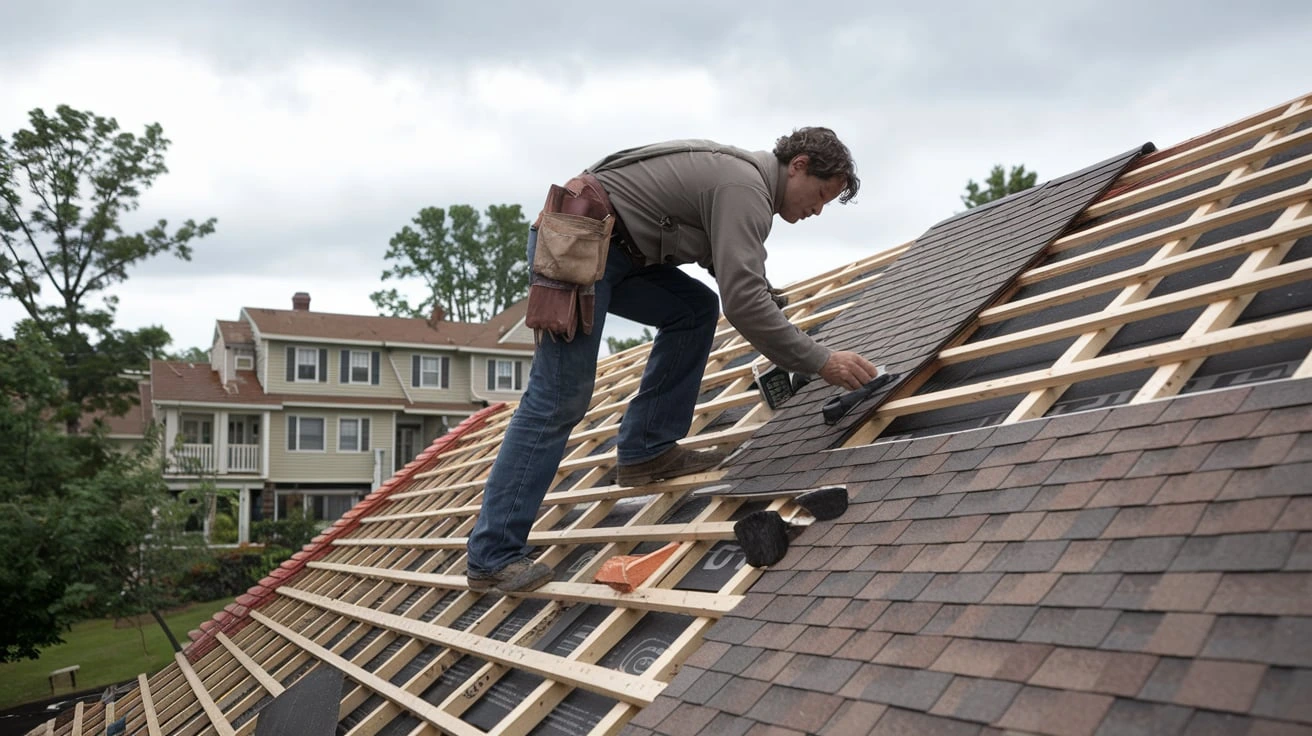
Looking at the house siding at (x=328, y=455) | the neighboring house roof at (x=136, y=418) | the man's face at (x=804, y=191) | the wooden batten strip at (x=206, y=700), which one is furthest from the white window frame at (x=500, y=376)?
the man's face at (x=804, y=191)

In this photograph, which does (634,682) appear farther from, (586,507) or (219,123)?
(219,123)

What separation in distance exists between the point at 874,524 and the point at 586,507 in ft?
7.00

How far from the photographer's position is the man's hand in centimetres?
311

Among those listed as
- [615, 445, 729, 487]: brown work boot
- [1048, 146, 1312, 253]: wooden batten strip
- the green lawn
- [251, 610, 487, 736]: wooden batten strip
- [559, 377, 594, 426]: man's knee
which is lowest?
the green lawn

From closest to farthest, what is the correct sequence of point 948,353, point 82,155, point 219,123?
point 948,353 → point 219,123 → point 82,155

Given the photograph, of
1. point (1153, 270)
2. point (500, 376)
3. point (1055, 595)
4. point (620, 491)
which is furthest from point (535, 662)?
point (500, 376)

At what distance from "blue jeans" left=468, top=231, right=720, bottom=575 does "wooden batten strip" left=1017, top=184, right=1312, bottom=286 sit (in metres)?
1.32

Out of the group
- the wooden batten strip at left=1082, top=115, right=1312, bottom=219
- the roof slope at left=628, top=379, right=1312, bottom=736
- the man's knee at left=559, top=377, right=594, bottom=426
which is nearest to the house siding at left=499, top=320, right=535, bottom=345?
the wooden batten strip at left=1082, top=115, right=1312, bottom=219

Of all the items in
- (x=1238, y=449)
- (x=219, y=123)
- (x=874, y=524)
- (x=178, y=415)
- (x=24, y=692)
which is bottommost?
(x=24, y=692)

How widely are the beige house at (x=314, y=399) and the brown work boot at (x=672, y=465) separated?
22000 millimetres

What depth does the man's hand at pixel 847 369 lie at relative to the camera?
311 centimetres

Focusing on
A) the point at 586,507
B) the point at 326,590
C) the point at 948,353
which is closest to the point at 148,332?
the point at 326,590

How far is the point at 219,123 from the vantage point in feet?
54.4

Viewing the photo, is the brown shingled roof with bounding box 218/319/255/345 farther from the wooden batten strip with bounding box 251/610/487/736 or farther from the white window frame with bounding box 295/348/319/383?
the wooden batten strip with bounding box 251/610/487/736
